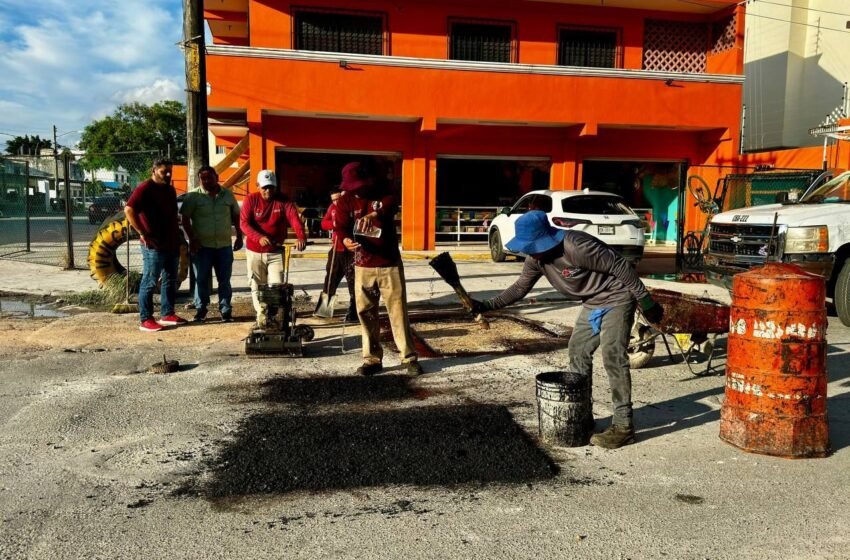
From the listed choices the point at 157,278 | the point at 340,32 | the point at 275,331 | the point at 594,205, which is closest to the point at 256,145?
the point at 340,32

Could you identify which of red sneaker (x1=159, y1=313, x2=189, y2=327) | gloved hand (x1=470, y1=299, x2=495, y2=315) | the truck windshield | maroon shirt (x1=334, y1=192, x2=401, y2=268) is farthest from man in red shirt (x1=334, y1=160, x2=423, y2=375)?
the truck windshield

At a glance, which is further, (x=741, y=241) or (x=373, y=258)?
(x=741, y=241)

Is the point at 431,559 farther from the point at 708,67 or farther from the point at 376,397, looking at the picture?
the point at 708,67

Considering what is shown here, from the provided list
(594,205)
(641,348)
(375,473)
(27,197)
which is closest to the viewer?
(375,473)

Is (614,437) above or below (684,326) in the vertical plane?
below

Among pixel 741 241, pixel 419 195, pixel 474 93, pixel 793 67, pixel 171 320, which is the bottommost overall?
pixel 171 320

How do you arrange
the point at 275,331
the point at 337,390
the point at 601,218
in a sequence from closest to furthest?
the point at 337,390 → the point at 275,331 → the point at 601,218

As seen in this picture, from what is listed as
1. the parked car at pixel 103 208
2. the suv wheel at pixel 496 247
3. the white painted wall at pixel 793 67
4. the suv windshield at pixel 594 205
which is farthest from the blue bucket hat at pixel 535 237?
the white painted wall at pixel 793 67

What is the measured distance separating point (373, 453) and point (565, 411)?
1.28m

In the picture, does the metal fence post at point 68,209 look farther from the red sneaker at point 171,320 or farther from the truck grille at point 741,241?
the truck grille at point 741,241

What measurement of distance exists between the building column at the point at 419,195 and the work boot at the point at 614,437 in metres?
13.2

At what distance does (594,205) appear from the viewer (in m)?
13.2

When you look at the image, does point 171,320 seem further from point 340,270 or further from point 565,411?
point 565,411

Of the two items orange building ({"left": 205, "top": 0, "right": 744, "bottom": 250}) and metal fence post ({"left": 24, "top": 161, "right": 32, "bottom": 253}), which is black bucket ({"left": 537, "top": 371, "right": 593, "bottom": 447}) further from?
metal fence post ({"left": 24, "top": 161, "right": 32, "bottom": 253})
